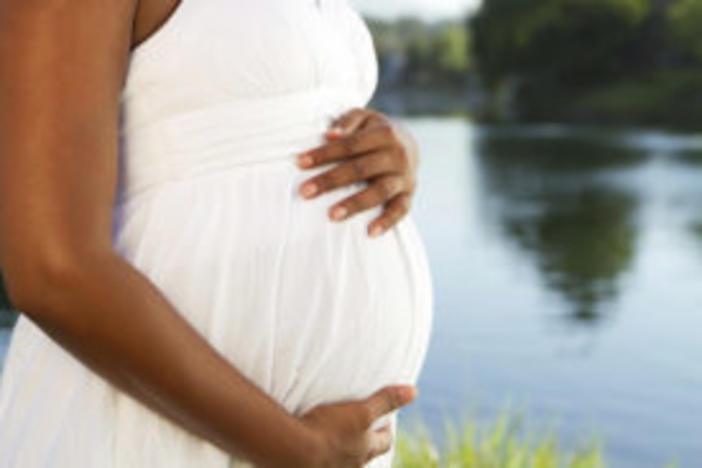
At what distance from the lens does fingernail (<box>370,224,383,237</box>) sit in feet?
4.62

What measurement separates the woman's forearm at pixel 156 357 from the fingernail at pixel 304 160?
225 mm

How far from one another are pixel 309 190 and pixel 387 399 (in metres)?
0.24

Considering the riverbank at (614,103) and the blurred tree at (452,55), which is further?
the blurred tree at (452,55)

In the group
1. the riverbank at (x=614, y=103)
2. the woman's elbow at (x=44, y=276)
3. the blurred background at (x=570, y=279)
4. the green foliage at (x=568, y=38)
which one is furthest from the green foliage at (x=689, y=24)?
the woman's elbow at (x=44, y=276)

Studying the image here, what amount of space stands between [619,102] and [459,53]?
54368 mm

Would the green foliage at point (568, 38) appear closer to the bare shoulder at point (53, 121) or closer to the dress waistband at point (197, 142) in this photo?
the dress waistband at point (197, 142)

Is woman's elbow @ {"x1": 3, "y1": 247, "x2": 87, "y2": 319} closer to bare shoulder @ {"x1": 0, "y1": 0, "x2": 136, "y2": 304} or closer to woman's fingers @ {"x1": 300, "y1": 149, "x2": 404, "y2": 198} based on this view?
bare shoulder @ {"x1": 0, "y1": 0, "x2": 136, "y2": 304}

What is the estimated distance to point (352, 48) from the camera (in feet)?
4.61

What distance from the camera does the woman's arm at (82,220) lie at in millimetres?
1068

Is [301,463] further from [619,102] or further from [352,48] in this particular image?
[619,102]

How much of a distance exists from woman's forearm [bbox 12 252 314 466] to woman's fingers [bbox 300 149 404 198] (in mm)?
215

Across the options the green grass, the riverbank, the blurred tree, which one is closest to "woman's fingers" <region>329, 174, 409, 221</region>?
the green grass

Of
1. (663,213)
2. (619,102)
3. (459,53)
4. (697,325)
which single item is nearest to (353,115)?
(697,325)

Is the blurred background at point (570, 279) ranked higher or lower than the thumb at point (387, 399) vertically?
lower
